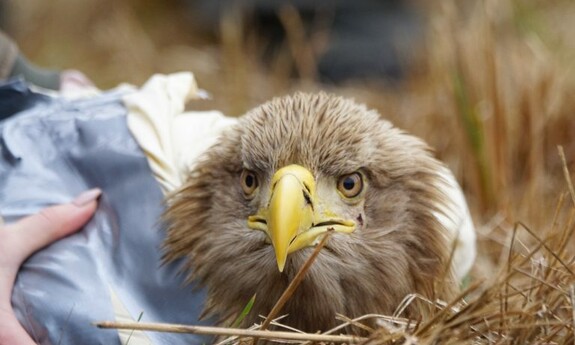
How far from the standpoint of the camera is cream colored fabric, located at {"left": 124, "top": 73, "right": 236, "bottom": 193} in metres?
1.79

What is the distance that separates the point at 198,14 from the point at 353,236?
3765 mm

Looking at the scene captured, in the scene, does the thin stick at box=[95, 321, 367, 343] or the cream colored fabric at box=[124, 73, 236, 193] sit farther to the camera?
the cream colored fabric at box=[124, 73, 236, 193]

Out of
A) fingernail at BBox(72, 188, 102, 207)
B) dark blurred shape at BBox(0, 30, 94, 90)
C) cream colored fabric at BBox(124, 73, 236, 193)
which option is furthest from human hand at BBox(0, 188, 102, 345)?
dark blurred shape at BBox(0, 30, 94, 90)

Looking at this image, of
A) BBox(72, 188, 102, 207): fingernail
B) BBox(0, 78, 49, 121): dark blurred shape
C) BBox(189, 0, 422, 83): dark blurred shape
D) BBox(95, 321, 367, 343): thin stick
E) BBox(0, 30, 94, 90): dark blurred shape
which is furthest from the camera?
BBox(189, 0, 422, 83): dark blurred shape

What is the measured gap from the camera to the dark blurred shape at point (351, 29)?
446 centimetres

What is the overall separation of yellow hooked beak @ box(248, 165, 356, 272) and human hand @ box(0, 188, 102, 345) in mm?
330

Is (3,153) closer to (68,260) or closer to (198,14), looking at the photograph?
(68,260)

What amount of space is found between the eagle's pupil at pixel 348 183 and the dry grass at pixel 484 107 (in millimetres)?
222

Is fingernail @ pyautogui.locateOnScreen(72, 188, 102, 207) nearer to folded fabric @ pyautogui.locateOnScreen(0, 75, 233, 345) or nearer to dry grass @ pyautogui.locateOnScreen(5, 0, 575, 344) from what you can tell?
folded fabric @ pyautogui.locateOnScreen(0, 75, 233, 345)

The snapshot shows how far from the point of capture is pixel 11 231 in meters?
1.62

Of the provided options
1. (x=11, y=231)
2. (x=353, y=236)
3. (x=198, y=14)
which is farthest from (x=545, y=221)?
(x=198, y=14)

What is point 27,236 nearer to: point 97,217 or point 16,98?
point 97,217

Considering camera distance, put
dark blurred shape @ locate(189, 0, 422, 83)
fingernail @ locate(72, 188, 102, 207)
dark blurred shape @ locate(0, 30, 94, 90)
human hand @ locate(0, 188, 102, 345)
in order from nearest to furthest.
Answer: human hand @ locate(0, 188, 102, 345) → fingernail @ locate(72, 188, 102, 207) → dark blurred shape @ locate(0, 30, 94, 90) → dark blurred shape @ locate(189, 0, 422, 83)

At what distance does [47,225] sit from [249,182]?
1.17 ft
